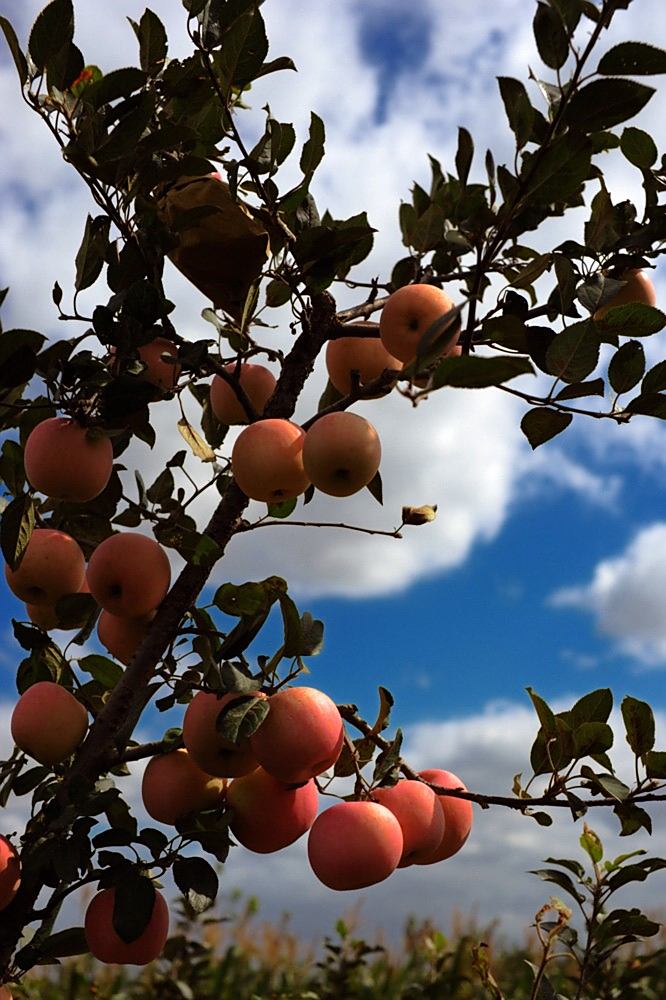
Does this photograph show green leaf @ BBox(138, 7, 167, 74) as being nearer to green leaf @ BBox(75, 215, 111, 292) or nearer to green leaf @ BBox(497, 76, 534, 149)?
green leaf @ BBox(75, 215, 111, 292)

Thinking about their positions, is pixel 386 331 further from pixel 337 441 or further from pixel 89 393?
pixel 89 393

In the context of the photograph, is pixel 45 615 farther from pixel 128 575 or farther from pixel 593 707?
pixel 593 707

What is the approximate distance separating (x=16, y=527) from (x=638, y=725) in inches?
44.3

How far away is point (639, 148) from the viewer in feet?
6.12

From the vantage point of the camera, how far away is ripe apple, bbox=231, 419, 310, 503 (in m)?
1.60

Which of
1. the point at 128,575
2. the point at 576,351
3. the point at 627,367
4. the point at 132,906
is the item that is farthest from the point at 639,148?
the point at 132,906

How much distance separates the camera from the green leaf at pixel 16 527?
1.73 m

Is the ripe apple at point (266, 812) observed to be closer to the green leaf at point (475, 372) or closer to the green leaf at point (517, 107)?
the green leaf at point (475, 372)

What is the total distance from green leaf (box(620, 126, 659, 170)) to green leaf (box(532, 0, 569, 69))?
0.59m

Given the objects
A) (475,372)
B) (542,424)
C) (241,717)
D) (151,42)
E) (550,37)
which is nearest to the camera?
(475,372)

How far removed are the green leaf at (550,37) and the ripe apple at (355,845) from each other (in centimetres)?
113

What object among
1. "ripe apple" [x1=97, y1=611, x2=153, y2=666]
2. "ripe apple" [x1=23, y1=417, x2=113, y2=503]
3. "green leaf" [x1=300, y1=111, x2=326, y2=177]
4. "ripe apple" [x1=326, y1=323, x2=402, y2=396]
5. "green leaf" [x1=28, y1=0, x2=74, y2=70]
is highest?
"green leaf" [x1=300, y1=111, x2=326, y2=177]

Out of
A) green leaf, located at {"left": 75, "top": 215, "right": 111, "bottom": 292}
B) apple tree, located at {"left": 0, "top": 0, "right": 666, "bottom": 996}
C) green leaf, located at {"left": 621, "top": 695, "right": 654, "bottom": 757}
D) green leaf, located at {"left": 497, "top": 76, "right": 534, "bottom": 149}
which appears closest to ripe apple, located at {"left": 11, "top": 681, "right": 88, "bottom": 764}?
apple tree, located at {"left": 0, "top": 0, "right": 666, "bottom": 996}

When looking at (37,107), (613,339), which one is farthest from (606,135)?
(37,107)
